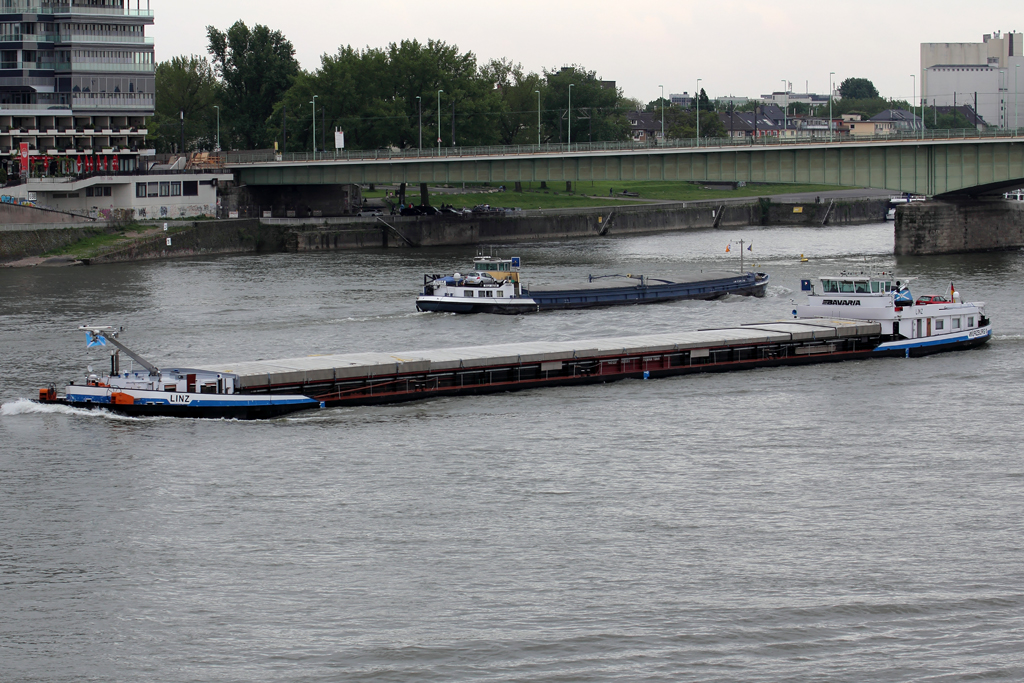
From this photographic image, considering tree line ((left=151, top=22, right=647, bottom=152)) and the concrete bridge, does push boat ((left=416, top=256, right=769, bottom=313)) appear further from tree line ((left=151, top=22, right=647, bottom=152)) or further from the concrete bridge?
tree line ((left=151, top=22, right=647, bottom=152))

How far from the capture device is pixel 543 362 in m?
50.7

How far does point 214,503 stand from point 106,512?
2698mm

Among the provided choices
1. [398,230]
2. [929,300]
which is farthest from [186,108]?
[929,300]

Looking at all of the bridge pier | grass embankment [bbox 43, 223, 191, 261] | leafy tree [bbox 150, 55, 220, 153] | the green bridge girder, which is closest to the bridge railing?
the green bridge girder

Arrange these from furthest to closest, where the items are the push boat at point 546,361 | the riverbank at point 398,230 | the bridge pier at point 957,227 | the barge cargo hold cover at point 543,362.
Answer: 1. the bridge pier at point 957,227
2. the riverbank at point 398,230
3. the barge cargo hold cover at point 543,362
4. the push boat at point 546,361

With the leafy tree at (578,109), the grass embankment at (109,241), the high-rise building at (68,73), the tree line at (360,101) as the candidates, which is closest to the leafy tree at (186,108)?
the tree line at (360,101)

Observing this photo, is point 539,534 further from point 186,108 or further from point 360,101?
point 186,108

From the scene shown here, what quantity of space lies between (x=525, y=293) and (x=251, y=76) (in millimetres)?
83180

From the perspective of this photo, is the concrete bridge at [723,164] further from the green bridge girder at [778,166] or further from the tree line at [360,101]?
the tree line at [360,101]

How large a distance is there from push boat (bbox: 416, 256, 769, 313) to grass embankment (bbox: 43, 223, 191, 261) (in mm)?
31845

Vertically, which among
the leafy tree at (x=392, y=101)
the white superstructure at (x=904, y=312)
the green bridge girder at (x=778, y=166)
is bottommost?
the white superstructure at (x=904, y=312)

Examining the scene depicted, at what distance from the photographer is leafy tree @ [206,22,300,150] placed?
14712cm

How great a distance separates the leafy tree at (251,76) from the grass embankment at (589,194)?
571 inches

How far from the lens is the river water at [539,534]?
26.0 meters
